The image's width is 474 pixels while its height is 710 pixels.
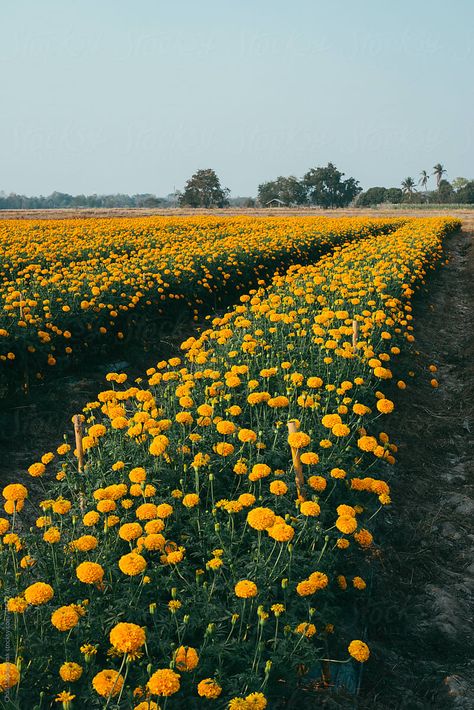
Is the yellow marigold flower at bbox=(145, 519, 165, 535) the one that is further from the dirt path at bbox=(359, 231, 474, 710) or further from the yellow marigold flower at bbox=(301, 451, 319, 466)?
the dirt path at bbox=(359, 231, 474, 710)

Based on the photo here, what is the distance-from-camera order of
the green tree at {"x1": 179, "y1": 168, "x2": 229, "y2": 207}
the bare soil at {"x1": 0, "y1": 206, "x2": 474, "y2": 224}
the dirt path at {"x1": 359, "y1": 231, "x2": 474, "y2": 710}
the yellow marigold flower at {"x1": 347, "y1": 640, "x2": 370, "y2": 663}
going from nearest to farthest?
the yellow marigold flower at {"x1": 347, "y1": 640, "x2": 370, "y2": 663} < the dirt path at {"x1": 359, "y1": 231, "x2": 474, "y2": 710} < the bare soil at {"x1": 0, "y1": 206, "x2": 474, "y2": 224} < the green tree at {"x1": 179, "y1": 168, "x2": 229, "y2": 207}

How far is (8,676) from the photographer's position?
180 cm

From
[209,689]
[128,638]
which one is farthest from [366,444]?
[128,638]

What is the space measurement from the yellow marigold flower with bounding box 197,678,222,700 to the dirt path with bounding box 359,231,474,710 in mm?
1176

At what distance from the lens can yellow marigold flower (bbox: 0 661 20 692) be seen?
5.86 feet

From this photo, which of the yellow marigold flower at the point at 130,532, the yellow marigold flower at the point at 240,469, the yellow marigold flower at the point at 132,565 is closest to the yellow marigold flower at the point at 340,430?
the yellow marigold flower at the point at 240,469

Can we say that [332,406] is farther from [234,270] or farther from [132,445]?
[234,270]

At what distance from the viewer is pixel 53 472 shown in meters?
5.55

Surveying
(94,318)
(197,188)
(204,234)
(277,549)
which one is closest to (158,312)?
(94,318)

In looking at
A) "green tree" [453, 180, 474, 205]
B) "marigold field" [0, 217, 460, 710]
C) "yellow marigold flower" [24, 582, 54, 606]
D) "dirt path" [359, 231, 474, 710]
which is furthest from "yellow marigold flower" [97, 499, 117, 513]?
"green tree" [453, 180, 474, 205]

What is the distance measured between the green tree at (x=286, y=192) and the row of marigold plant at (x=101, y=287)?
79.1m

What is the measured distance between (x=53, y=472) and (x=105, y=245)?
10.4 meters

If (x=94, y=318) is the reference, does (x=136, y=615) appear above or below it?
below

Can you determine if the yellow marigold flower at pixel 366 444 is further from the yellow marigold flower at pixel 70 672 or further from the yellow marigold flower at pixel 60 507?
the yellow marigold flower at pixel 70 672
